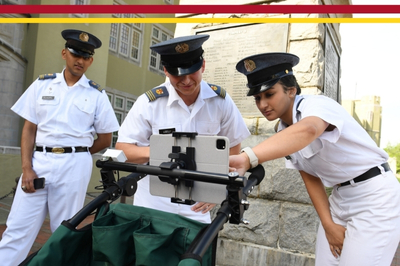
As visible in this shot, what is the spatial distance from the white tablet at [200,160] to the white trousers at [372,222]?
864mm

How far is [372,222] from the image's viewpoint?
5.54 ft

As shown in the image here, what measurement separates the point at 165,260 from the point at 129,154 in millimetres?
938

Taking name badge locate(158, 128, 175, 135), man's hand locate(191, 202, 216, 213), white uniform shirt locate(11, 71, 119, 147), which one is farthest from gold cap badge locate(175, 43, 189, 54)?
white uniform shirt locate(11, 71, 119, 147)

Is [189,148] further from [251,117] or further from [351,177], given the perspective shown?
[251,117]

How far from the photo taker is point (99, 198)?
1451 millimetres

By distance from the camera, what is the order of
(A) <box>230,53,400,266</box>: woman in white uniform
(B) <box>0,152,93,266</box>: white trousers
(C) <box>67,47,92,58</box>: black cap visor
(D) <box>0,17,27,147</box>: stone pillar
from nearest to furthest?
(A) <box>230,53,400,266</box>: woman in white uniform, (B) <box>0,152,93,266</box>: white trousers, (C) <box>67,47,92,58</box>: black cap visor, (D) <box>0,17,27,147</box>: stone pillar

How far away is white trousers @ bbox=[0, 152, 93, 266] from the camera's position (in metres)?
2.57

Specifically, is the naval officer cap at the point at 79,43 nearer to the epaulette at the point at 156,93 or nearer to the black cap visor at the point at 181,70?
the epaulette at the point at 156,93

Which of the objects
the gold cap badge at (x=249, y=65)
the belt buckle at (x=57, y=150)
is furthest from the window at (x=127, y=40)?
the gold cap badge at (x=249, y=65)

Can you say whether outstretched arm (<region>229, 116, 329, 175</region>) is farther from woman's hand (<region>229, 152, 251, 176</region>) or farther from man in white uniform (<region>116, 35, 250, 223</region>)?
man in white uniform (<region>116, 35, 250, 223</region>)

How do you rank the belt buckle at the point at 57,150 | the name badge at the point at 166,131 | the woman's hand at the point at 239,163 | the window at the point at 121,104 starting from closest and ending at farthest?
the woman's hand at the point at 239,163 < the name badge at the point at 166,131 < the belt buckle at the point at 57,150 < the window at the point at 121,104

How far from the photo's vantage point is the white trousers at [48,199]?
2.57 metres

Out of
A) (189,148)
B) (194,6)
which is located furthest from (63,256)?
(194,6)

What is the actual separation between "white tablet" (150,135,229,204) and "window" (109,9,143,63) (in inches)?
451
